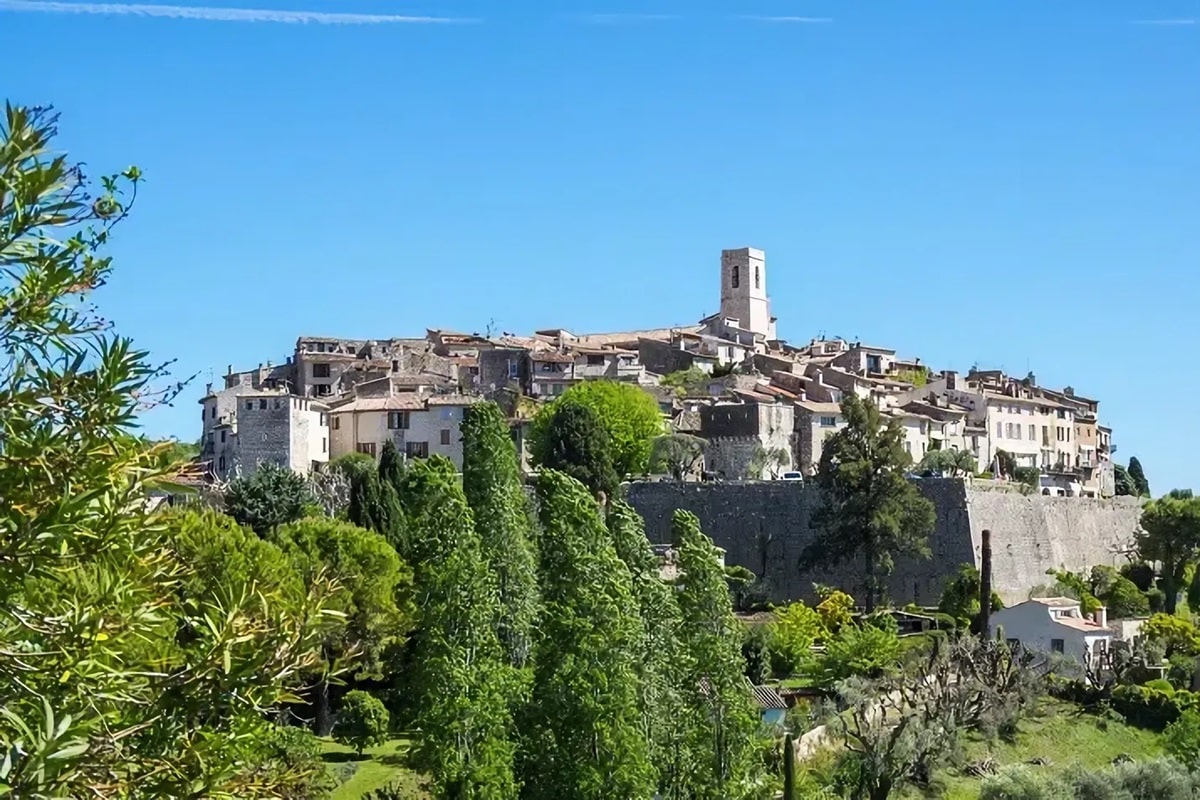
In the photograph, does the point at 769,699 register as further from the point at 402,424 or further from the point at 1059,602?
the point at 402,424

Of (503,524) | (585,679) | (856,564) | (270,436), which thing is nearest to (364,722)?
(503,524)

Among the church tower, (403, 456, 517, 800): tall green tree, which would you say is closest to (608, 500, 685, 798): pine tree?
(403, 456, 517, 800): tall green tree

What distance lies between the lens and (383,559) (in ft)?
138

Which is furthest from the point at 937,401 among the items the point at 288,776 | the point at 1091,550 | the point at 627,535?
the point at 288,776

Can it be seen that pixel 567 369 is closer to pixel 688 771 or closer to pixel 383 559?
pixel 383 559

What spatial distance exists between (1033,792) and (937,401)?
156ft

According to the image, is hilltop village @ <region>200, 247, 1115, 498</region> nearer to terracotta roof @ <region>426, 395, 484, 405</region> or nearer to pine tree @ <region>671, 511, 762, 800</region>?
terracotta roof @ <region>426, 395, 484, 405</region>

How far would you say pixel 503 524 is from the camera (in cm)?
3334

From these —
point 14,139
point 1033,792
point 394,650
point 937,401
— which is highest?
point 937,401

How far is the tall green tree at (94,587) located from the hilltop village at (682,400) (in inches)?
2249

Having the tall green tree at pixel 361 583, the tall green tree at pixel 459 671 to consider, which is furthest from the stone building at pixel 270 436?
the tall green tree at pixel 459 671

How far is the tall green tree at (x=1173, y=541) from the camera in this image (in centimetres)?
6184

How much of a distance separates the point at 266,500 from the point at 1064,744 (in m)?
24.7

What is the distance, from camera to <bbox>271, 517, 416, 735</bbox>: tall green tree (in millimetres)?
38781
